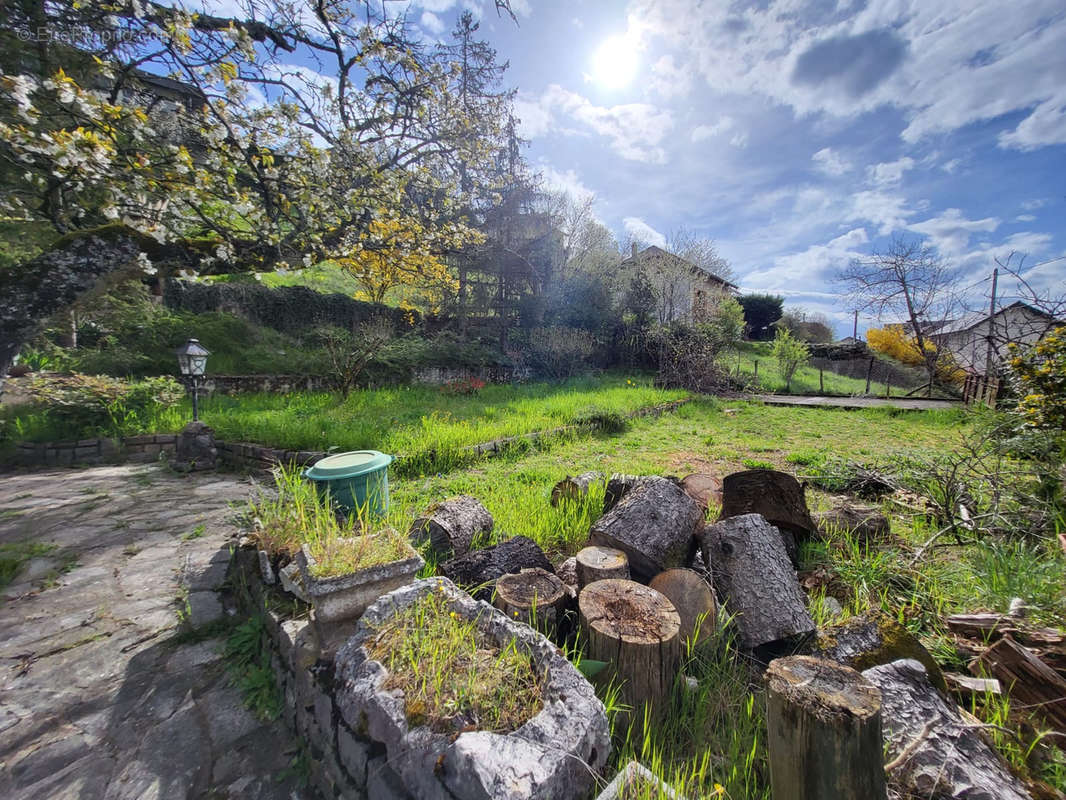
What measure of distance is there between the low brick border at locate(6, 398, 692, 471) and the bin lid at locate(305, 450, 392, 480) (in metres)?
2.20

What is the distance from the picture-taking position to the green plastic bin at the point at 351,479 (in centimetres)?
285

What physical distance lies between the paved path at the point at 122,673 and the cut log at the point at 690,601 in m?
1.79

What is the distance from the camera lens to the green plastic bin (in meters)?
2.85

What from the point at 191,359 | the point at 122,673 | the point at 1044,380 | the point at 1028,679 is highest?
the point at 191,359

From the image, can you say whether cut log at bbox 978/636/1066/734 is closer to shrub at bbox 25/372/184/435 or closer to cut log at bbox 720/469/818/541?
cut log at bbox 720/469/818/541

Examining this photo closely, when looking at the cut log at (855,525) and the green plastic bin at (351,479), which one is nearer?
the green plastic bin at (351,479)

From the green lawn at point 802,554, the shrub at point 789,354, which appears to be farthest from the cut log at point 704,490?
the shrub at point 789,354

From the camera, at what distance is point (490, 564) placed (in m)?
2.41

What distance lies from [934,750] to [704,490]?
8.13ft

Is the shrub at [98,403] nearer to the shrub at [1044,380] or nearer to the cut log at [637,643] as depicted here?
the cut log at [637,643]

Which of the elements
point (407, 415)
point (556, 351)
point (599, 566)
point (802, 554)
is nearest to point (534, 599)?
point (599, 566)

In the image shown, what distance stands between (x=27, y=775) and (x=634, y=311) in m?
16.9

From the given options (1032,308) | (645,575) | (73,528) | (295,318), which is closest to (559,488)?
(645,575)

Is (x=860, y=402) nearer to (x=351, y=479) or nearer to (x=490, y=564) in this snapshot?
(x=490, y=564)
